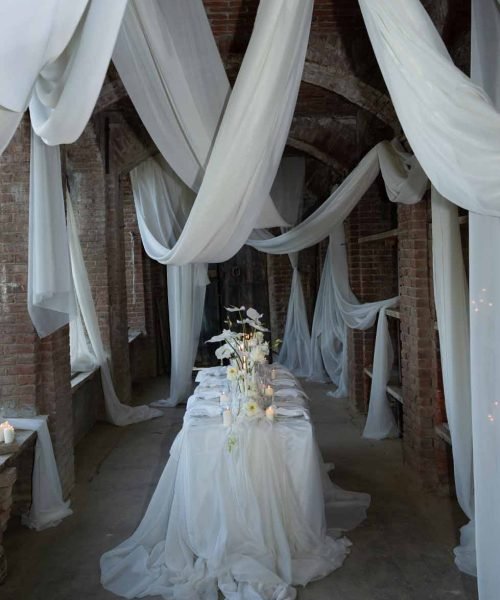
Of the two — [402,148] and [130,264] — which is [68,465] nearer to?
[402,148]

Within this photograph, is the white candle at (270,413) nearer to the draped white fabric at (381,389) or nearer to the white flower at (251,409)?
the white flower at (251,409)

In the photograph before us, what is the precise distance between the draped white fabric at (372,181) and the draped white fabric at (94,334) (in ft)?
7.93

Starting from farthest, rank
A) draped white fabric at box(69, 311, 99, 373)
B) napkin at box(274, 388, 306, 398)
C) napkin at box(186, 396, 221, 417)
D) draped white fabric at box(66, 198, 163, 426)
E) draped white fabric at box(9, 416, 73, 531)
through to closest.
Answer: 1. draped white fabric at box(69, 311, 99, 373)
2. draped white fabric at box(66, 198, 163, 426)
3. napkin at box(274, 388, 306, 398)
4. draped white fabric at box(9, 416, 73, 531)
5. napkin at box(186, 396, 221, 417)

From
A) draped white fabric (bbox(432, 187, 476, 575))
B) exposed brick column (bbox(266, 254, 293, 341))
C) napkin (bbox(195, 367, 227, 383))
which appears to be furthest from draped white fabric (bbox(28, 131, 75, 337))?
exposed brick column (bbox(266, 254, 293, 341))

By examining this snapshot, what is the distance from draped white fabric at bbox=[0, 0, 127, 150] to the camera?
1.85 metres

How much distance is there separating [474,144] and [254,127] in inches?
39.6

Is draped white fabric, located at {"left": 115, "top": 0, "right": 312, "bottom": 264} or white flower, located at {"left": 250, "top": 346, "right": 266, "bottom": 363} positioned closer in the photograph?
draped white fabric, located at {"left": 115, "top": 0, "right": 312, "bottom": 264}

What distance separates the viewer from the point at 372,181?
524 centimetres

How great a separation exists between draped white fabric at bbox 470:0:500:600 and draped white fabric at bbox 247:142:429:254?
2.03 m

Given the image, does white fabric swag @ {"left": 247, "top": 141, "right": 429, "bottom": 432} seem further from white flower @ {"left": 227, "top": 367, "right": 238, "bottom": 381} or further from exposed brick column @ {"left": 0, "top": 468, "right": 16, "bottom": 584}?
exposed brick column @ {"left": 0, "top": 468, "right": 16, "bottom": 584}

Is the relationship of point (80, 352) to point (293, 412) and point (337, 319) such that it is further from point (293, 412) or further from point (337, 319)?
point (337, 319)

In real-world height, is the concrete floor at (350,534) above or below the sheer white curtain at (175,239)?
below

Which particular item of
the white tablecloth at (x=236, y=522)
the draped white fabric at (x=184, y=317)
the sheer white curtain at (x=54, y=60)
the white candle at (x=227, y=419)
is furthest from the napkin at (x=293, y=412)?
the draped white fabric at (x=184, y=317)

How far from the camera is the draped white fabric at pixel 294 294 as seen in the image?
8734 millimetres
